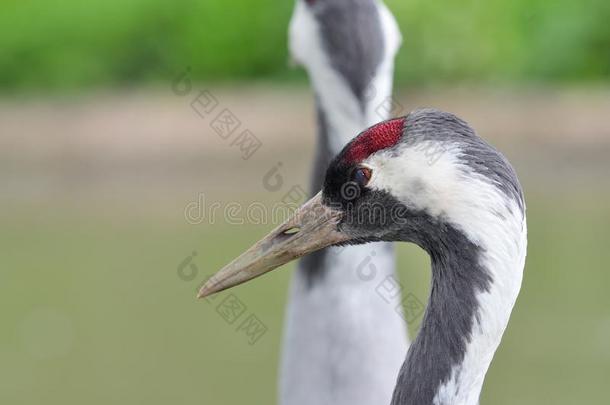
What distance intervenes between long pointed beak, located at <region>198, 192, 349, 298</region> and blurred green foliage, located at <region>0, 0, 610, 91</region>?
7.18m

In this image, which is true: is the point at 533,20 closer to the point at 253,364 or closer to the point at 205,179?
the point at 205,179

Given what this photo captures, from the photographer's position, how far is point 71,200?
30.0ft

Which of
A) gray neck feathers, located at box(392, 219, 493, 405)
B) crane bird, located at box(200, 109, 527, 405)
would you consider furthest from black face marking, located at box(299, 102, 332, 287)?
gray neck feathers, located at box(392, 219, 493, 405)

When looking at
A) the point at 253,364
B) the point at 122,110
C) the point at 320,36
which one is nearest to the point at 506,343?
the point at 253,364

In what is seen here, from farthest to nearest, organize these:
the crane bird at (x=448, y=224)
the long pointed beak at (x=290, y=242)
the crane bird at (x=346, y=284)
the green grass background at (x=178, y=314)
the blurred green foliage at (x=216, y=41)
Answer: the blurred green foliage at (x=216, y=41)
the green grass background at (x=178, y=314)
the crane bird at (x=346, y=284)
the long pointed beak at (x=290, y=242)
the crane bird at (x=448, y=224)

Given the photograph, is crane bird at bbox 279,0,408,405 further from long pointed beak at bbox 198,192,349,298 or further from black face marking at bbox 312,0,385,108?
long pointed beak at bbox 198,192,349,298

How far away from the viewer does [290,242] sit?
292 centimetres

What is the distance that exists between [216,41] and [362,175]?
25.0ft

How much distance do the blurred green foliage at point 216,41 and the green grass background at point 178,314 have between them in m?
1.70

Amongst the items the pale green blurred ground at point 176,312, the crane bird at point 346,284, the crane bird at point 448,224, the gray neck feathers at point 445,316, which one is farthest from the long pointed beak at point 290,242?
the pale green blurred ground at point 176,312

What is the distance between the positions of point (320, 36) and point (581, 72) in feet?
22.0

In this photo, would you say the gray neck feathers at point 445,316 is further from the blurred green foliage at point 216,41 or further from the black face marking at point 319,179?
the blurred green foliage at point 216,41

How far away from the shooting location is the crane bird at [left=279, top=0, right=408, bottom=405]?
3781 mm

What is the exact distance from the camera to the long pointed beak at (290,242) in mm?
2879
